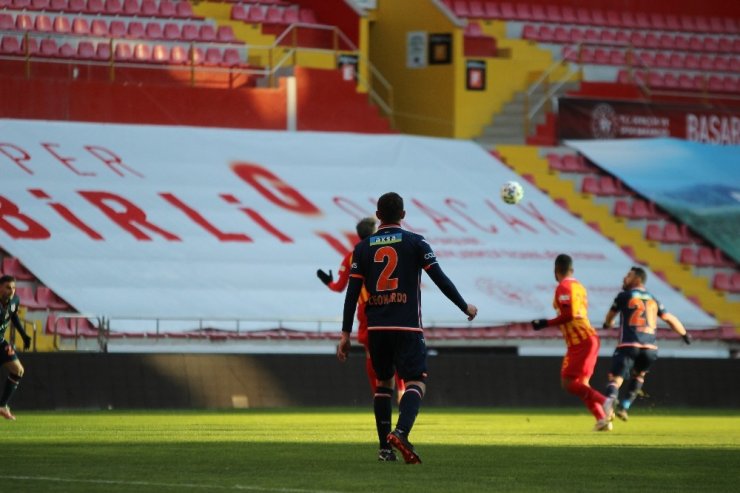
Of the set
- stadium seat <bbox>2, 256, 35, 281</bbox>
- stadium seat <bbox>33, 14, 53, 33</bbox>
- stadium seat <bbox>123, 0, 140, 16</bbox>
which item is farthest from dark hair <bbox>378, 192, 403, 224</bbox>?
stadium seat <bbox>123, 0, 140, 16</bbox>

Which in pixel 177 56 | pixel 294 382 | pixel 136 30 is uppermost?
pixel 136 30

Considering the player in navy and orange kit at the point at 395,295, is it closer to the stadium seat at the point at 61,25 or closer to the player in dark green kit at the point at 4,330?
the player in dark green kit at the point at 4,330

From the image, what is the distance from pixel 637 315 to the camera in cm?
2059

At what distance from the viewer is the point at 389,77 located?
36.1m

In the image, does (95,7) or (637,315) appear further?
(95,7)

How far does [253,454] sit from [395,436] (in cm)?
159

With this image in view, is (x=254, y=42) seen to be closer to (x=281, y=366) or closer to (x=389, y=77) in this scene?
(x=389, y=77)

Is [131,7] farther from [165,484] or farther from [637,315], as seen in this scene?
[165,484]

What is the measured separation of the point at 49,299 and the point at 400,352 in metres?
14.8

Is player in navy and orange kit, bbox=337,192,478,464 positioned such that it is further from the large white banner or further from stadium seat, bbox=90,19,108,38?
stadium seat, bbox=90,19,108,38

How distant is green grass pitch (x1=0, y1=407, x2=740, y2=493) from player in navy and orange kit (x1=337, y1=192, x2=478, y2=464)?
701 millimetres

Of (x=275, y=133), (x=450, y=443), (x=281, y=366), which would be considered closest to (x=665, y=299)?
(x=275, y=133)

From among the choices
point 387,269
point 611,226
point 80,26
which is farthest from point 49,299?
point 387,269

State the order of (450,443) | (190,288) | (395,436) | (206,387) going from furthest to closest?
1. (190,288)
2. (206,387)
3. (450,443)
4. (395,436)
